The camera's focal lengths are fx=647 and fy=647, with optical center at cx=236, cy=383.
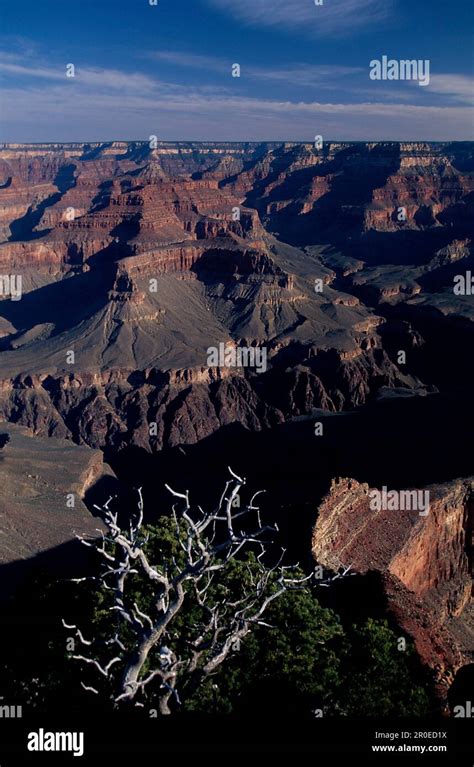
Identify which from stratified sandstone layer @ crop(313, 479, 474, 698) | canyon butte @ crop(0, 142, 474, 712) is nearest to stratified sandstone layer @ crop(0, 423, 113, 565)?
canyon butte @ crop(0, 142, 474, 712)

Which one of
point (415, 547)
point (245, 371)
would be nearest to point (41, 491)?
point (415, 547)

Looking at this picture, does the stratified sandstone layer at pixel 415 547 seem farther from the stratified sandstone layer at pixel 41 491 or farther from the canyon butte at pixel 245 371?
the stratified sandstone layer at pixel 41 491

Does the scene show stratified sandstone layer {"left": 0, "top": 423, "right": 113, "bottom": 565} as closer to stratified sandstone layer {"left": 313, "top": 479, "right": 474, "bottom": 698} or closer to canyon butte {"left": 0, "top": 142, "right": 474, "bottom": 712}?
canyon butte {"left": 0, "top": 142, "right": 474, "bottom": 712}

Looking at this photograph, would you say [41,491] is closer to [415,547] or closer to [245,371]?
[415,547]

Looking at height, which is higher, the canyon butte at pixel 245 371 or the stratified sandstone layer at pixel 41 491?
the canyon butte at pixel 245 371

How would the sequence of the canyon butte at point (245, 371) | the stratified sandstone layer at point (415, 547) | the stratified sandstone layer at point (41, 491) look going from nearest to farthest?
the stratified sandstone layer at point (415, 547)
the canyon butte at point (245, 371)
the stratified sandstone layer at point (41, 491)

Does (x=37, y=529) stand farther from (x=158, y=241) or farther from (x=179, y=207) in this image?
(x=179, y=207)

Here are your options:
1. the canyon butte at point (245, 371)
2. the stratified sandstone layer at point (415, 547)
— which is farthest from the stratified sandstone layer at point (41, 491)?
the stratified sandstone layer at point (415, 547)
